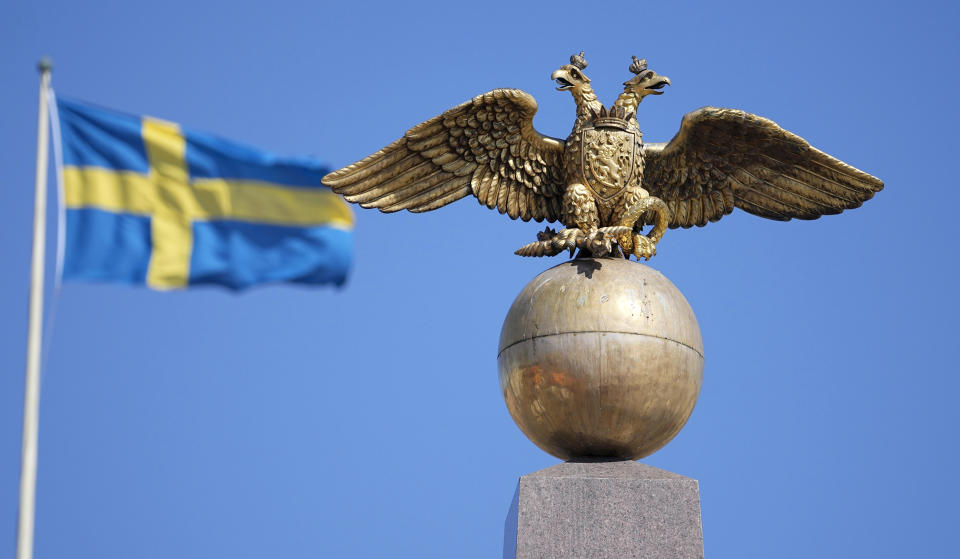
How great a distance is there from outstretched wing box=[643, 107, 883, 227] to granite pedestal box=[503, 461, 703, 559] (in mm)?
3633

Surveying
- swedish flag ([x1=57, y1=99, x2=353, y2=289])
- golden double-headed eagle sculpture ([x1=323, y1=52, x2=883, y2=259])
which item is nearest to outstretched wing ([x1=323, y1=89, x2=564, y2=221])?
golden double-headed eagle sculpture ([x1=323, y1=52, x2=883, y2=259])

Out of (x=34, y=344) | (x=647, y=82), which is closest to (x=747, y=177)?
(x=647, y=82)

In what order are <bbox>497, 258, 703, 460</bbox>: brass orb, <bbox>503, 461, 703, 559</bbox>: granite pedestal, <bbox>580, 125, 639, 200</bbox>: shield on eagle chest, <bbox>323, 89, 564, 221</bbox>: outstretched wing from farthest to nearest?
<bbox>323, 89, 564, 221</bbox>: outstretched wing → <bbox>580, 125, 639, 200</bbox>: shield on eagle chest → <bbox>497, 258, 703, 460</bbox>: brass orb → <bbox>503, 461, 703, 559</bbox>: granite pedestal

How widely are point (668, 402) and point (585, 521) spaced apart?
1.34m

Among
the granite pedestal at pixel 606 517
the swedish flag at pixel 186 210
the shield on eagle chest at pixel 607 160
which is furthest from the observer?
the shield on eagle chest at pixel 607 160

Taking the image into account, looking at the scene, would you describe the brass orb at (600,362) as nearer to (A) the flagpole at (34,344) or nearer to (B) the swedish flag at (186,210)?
(B) the swedish flag at (186,210)

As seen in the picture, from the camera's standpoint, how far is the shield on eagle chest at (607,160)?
16.6 meters

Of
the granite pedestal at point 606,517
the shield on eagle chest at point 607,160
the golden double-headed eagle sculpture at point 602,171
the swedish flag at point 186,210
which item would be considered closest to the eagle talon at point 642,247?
the golden double-headed eagle sculpture at point 602,171

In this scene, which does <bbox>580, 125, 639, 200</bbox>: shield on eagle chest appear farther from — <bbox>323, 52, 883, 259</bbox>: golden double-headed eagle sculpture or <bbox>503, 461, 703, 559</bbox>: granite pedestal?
<bbox>503, 461, 703, 559</bbox>: granite pedestal

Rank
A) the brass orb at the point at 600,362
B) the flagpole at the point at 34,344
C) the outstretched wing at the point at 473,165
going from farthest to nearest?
the outstretched wing at the point at 473,165 → the brass orb at the point at 600,362 → the flagpole at the point at 34,344

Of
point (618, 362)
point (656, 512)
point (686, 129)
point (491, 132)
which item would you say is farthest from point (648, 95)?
point (656, 512)

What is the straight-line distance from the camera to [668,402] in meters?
15.4

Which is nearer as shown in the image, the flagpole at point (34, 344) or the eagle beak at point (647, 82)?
the flagpole at point (34, 344)

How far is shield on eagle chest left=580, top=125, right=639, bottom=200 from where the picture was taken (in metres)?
16.6
